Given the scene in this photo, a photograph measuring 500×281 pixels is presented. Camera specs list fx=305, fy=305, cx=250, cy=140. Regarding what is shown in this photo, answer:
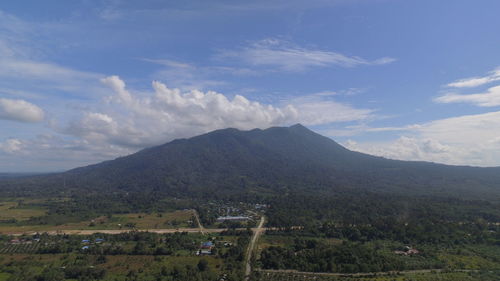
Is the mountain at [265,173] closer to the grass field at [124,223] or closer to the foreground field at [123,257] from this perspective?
the grass field at [124,223]

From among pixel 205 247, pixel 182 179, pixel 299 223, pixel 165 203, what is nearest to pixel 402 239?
pixel 299 223

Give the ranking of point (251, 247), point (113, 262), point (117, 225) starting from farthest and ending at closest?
point (117, 225), point (251, 247), point (113, 262)

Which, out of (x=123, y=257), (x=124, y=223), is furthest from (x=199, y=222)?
(x=123, y=257)

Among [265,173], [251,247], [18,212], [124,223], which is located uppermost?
[265,173]

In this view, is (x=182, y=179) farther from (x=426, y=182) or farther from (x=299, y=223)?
(x=426, y=182)

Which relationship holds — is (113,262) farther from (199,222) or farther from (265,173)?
(265,173)

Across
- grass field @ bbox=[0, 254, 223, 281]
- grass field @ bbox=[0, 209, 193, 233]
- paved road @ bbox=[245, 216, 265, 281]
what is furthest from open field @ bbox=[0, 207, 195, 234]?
grass field @ bbox=[0, 254, 223, 281]

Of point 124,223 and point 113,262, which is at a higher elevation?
point 124,223

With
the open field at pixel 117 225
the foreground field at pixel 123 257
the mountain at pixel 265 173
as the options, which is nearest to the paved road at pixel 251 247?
the foreground field at pixel 123 257

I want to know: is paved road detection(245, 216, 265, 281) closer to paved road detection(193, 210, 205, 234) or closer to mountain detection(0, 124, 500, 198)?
paved road detection(193, 210, 205, 234)
